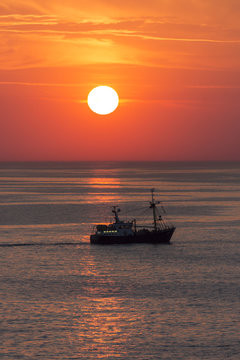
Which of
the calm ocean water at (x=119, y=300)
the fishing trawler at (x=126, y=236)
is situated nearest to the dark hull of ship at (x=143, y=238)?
the fishing trawler at (x=126, y=236)

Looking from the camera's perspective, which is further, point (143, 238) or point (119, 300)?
point (143, 238)

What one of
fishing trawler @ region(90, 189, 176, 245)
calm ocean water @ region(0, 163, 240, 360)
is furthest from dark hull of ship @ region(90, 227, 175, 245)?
calm ocean water @ region(0, 163, 240, 360)

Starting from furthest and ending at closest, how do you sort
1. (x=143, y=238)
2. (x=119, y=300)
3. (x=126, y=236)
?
(x=143, y=238) < (x=126, y=236) < (x=119, y=300)

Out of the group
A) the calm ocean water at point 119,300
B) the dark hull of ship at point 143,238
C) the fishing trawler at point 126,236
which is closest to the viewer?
the calm ocean water at point 119,300

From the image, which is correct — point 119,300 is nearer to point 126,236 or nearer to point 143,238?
point 126,236

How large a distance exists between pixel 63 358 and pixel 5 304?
1942cm

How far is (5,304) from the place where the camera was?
77.0 m

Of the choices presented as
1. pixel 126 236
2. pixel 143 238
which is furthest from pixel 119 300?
pixel 143 238

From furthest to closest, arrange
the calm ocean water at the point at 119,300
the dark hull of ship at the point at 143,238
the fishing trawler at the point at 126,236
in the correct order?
the dark hull of ship at the point at 143,238, the fishing trawler at the point at 126,236, the calm ocean water at the point at 119,300

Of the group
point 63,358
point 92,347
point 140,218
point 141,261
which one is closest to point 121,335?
point 92,347

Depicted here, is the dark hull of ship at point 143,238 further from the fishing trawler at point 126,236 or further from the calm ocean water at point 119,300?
the calm ocean water at point 119,300

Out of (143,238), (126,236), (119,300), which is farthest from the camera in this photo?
(143,238)

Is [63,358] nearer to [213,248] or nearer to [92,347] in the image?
[92,347]

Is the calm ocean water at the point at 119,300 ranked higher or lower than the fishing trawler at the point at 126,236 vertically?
lower
